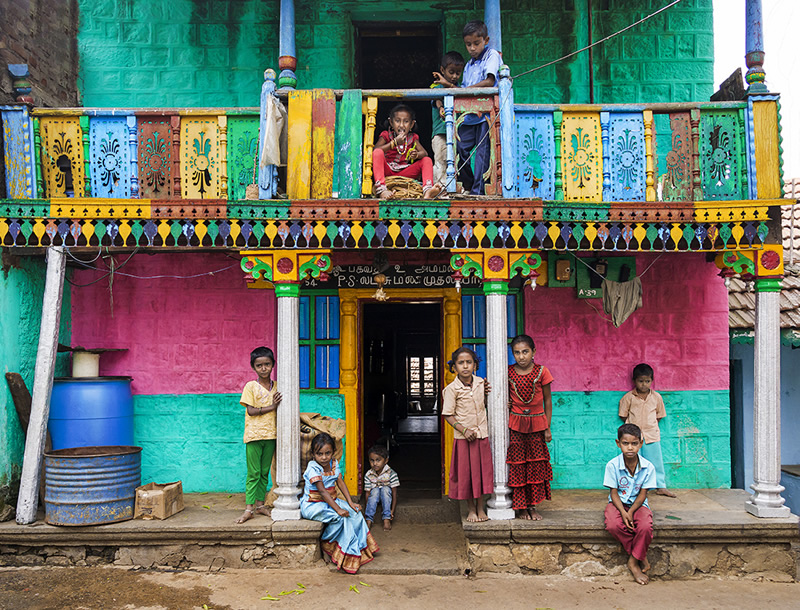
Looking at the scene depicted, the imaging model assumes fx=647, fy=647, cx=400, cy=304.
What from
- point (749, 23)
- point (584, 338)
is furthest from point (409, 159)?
point (749, 23)

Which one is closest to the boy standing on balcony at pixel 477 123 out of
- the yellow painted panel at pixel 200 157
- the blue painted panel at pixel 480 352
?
the blue painted panel at pixel 480 352

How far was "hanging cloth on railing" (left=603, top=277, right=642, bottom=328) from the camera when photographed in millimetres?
7418

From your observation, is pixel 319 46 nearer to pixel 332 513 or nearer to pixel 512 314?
pixel 512 314

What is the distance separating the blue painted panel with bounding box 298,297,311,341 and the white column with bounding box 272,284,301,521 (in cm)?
142

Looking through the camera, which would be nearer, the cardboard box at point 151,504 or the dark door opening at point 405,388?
the cardboard box at point 151,504

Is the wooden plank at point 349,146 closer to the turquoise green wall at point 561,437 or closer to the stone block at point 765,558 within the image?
the turquoise green wall at point 561,437

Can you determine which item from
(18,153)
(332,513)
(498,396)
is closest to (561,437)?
(498,396)

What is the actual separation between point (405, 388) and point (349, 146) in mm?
10604

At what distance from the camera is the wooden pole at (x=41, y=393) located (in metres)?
6.10

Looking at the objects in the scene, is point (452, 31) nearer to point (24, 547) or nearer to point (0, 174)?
point (0, 174)

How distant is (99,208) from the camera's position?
5977 mm

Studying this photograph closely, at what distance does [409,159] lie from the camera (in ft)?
21.6

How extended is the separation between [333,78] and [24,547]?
19.8 feet

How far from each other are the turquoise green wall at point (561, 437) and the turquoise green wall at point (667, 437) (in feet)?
0.04
